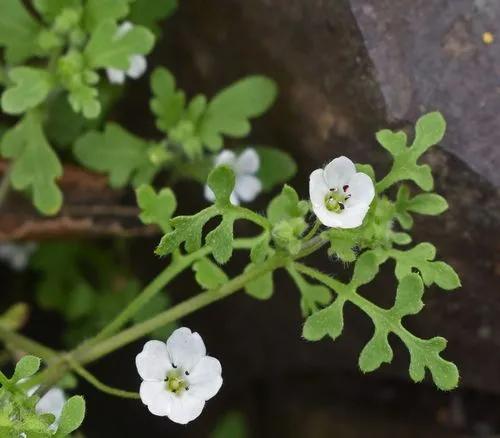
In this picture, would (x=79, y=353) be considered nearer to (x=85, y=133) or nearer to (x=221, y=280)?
(x=221, y=280)

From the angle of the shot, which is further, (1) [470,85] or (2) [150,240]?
(2) [150,240]

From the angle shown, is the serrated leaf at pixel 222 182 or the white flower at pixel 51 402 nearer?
the serrated leaf at pixel 222 182

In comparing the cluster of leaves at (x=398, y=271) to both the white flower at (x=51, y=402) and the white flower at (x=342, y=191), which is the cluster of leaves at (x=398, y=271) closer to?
the white flower at (x=342, y=191)

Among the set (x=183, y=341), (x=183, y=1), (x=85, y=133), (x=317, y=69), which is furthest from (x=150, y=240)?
(x=183, y=341)

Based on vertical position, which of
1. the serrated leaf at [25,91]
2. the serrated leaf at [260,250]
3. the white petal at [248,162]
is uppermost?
the serrated leaf at [25,91]

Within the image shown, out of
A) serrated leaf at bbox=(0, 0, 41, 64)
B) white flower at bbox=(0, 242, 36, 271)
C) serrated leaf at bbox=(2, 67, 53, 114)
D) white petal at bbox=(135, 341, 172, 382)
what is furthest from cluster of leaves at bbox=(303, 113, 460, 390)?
white flower at bbox=(0, 242, 36, 271)

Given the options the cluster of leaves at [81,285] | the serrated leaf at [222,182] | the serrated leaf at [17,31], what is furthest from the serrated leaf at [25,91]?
the cluster of leaves at [81,285]

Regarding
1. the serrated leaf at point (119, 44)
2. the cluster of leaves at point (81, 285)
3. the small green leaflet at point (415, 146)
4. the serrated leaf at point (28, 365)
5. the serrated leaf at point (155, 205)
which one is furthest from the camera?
the cluster of leaves at point (81, 285)
